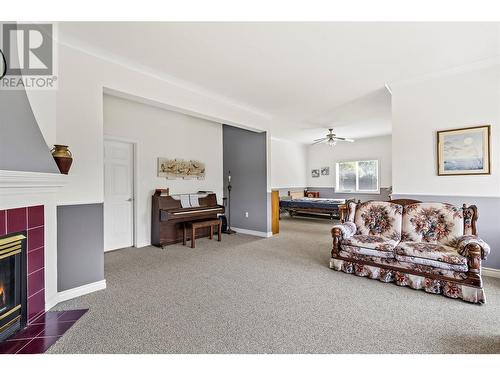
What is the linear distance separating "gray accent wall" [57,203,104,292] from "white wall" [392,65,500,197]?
4.06 meters

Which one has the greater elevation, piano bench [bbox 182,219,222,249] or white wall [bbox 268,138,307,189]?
white wall [bbox 268,138,307,189]

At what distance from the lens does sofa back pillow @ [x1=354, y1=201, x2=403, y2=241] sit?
3.20 meters

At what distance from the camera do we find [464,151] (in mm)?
3137

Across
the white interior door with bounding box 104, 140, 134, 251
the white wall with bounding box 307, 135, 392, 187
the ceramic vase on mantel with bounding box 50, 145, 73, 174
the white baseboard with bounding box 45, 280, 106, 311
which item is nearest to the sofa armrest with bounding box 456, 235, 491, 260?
the white baseboard with bounding box 45, 280, 106, 311

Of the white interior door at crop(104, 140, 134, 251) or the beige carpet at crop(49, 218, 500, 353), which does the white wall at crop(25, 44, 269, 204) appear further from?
the white interior door at crop(104, 140, 134, 251)

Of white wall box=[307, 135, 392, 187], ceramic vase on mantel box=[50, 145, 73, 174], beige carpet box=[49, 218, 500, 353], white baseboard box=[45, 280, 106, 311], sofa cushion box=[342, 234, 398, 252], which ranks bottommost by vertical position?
beige carpet box=[49, 218, 500, 353]

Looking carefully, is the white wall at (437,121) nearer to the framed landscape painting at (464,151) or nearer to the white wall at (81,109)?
the framed landscape painting at (464,151)

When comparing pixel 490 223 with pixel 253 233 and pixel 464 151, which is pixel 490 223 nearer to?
pixel 464 151

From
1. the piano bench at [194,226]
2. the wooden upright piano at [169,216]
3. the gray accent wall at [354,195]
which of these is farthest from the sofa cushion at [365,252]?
the gray accent wall at [354,195]

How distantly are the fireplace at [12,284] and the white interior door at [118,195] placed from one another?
7.40ft

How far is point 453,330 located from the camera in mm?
1892

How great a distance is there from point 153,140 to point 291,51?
122 inches
